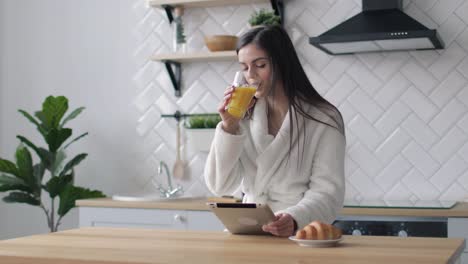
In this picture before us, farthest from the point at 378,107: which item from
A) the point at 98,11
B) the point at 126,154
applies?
the point at 98,11

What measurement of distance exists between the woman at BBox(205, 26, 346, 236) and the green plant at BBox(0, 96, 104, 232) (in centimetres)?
192

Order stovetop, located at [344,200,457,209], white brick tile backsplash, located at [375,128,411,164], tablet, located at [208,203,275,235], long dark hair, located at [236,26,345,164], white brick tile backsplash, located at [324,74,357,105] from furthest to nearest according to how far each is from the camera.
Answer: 1. white brick tile backsplash, located at [324,74,357,105]
2. white brick tile backsplash, located at [375,128,411,164]
3. stovetop, located at [344,200,457,209]
4. long dark hair, located at [236,26,345,164]
5. tablet, located at [208,203,275,235]

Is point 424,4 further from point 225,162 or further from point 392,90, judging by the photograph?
point 225,162

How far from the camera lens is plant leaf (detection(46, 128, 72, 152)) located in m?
4.19

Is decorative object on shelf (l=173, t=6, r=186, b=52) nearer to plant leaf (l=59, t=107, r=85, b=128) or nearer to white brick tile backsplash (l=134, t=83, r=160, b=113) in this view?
white brick tile backsplash (l=134, t=83, r=160, b=113)

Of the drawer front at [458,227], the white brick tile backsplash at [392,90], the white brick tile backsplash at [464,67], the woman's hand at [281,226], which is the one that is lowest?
the drawer front at [458,227]

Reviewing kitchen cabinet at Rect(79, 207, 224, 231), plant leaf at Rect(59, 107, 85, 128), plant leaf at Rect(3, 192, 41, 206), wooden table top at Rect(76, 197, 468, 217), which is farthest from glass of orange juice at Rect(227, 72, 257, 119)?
plant leaf at Rect(3, 192, 41, 206)

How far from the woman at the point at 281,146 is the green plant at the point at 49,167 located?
1.92 metres

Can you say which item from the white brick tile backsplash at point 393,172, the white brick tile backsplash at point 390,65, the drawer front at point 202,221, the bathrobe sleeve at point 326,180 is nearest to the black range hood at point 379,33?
the white brick tile backsplash at point 390,65

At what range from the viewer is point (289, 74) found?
2520mm

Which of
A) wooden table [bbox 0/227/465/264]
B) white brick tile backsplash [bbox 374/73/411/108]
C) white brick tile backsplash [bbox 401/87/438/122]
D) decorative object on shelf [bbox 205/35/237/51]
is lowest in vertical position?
wooden table [bbox 0/227/465/264]

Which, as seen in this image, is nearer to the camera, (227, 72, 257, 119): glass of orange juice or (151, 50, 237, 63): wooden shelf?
(227, 72, 257, 119): glass of orange juice

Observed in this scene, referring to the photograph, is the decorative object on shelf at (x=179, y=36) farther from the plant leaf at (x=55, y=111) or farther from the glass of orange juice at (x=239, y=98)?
the glass of orange juice at (x=239, y=98)

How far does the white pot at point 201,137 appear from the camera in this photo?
4211 millimetres
